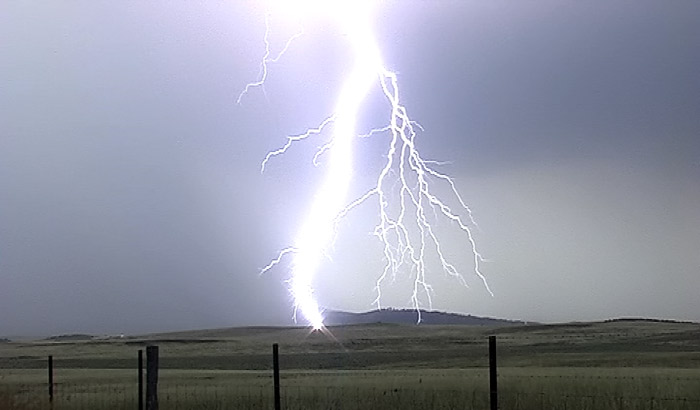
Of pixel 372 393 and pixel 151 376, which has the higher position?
pixel 151 376

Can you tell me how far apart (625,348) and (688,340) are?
8.69 meters

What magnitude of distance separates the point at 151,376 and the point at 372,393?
7793 millimetres

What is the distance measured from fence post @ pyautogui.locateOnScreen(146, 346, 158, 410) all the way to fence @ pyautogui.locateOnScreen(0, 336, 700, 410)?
0.01 m

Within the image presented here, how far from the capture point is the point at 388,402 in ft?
55.3

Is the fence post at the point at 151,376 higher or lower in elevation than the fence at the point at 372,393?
higher

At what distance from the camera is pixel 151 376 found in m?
11.7

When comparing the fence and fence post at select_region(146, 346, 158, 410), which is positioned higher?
fence post at select_region(146, 346, 158, 410)

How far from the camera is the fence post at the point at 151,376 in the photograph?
11.6 meters

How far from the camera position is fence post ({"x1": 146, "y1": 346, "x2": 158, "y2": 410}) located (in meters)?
11.6

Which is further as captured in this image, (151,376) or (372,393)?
(372,393)

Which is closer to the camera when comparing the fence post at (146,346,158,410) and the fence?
the fence post at (146,346,158,410)

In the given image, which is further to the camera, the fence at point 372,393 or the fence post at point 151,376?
the fence at point 372,393

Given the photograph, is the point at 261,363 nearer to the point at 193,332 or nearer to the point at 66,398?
the point at 66,398

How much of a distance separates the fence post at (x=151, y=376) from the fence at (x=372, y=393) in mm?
11
